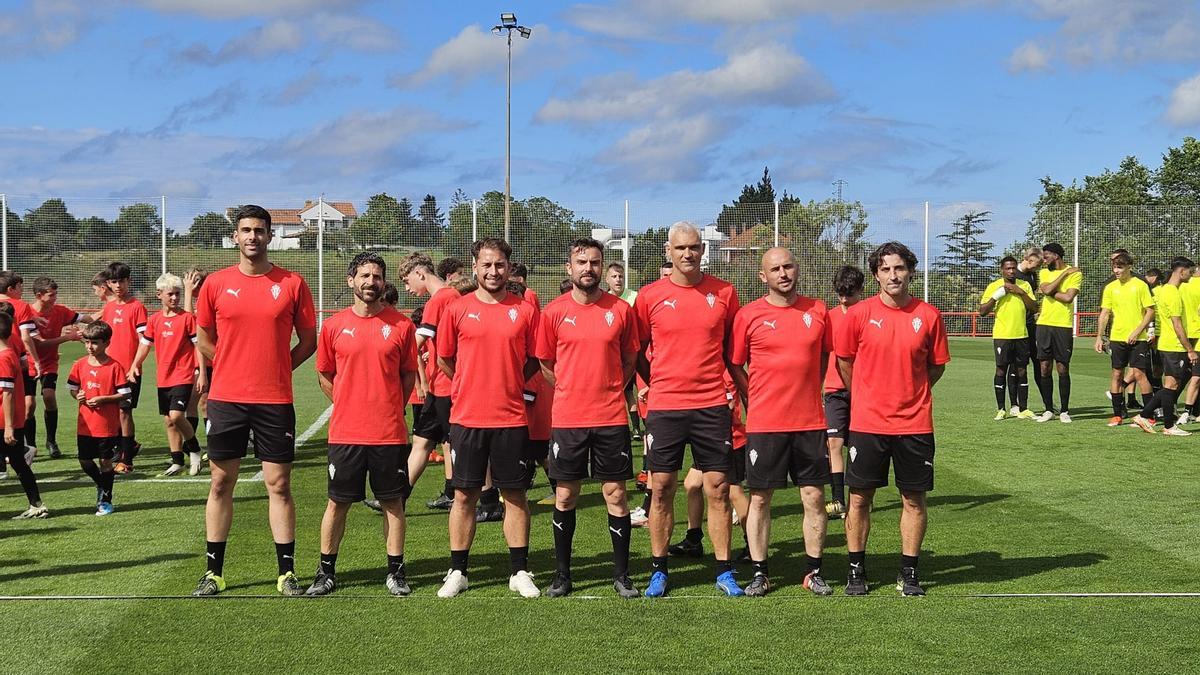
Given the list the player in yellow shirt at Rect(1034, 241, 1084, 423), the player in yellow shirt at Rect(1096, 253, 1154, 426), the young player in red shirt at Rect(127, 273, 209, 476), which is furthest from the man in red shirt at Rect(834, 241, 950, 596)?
the player in yellow shirt at Rect(1034, 241, 1084, 423)

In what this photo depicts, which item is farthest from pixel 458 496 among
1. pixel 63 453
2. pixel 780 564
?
pixel 63 453

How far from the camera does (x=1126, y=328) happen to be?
1445 cm

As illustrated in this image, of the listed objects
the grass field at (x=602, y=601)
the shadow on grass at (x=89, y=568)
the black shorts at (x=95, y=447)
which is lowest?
the shadow on grass at (x=89, y=568)

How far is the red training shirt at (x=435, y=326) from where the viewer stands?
7.25 metres

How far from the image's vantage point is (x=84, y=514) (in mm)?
9203

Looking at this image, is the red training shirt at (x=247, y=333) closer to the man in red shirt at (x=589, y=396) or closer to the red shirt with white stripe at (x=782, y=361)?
the man in red shirt at (x=589, y=396)

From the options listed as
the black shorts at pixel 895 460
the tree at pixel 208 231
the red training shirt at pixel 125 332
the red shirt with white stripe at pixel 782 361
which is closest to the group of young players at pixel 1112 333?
the black shorts at pixel 895 460

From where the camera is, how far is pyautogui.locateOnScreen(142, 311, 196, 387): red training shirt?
10742mm

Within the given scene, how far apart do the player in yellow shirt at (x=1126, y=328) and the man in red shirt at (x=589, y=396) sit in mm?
9651

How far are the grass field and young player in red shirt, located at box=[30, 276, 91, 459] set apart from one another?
223cm

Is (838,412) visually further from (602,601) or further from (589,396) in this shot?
(602,601)

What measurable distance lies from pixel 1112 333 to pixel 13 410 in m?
12.4

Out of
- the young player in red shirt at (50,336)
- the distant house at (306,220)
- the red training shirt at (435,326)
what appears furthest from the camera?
the distant house at (306,220)

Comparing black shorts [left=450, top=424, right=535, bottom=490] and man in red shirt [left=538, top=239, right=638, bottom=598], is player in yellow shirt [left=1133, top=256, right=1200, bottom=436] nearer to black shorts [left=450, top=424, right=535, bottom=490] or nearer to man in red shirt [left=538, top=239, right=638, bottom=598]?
man in red shirt [left=538, top=239, right=638, bottom=598]
